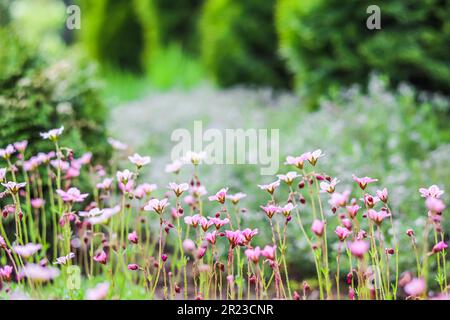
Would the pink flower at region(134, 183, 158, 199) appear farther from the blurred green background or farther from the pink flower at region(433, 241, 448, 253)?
the blurred green background

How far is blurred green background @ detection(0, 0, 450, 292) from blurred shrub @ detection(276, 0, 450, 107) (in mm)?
11

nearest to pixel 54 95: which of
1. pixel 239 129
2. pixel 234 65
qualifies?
pixel 239 129

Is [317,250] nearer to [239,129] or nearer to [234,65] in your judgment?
[239,129]

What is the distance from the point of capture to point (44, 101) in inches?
136

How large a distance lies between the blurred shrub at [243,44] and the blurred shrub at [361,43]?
3.48 feet

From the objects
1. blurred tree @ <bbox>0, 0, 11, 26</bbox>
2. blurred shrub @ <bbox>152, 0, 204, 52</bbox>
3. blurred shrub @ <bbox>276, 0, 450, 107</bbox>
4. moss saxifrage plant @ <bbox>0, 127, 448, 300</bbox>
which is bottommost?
moss saxifrage plant @ <bbox>0, 127, 448, 300</bbox>

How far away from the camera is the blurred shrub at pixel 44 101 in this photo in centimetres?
328

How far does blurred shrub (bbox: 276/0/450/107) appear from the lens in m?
4.88

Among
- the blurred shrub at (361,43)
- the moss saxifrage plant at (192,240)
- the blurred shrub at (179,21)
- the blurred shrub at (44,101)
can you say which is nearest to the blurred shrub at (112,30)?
the blurred shrub at (179,21)

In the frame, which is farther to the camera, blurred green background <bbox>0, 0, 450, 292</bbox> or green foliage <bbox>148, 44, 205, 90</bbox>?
green foliage <bbox>148, 44, 205, 90</bbox>

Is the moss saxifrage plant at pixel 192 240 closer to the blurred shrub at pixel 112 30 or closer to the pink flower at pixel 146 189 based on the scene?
Answer: the pink flower at pixel 146 189

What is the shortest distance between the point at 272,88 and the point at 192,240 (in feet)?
12.5

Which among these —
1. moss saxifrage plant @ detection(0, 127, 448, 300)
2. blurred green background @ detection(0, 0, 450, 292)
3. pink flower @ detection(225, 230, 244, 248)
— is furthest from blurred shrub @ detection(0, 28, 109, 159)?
pink flower @ detection(225, 230, 244, 248)

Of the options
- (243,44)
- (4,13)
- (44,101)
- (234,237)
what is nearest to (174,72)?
(243,44)
